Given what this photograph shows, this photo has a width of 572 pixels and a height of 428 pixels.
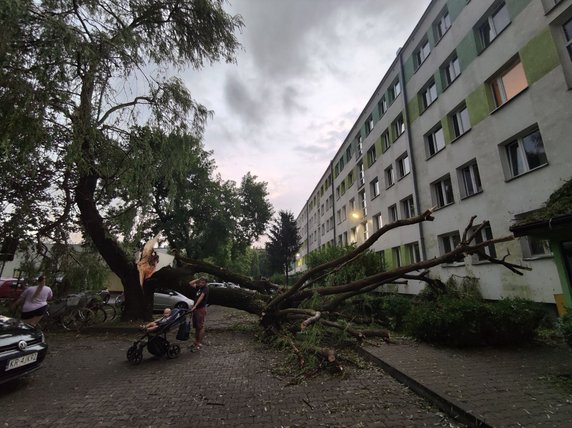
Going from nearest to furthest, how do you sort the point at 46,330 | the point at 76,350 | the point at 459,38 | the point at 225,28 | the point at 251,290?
the point at 76,350 → the point at 225,28 → the point at 46,330 → the point at 251,290 → the point at 459,38

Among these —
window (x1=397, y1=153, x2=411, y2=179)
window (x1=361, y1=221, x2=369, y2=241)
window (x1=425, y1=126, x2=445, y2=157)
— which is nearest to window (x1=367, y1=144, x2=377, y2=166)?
window (x1=397, y1=153, x2=411, y2=179)

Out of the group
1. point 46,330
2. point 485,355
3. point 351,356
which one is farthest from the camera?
point 46,330

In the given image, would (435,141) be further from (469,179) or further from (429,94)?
(469,179)

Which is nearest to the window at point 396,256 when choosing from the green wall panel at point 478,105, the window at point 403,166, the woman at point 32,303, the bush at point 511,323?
the window at point 403,166

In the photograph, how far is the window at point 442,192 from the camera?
1446 cm

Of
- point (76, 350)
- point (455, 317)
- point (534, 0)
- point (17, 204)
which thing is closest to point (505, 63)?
point (534, 0)

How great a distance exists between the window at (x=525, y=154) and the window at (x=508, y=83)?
61.1 inches

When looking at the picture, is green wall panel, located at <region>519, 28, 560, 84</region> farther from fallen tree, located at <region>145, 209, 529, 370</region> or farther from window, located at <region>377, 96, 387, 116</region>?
window, located at <region>377, 96, 387, 116</region>

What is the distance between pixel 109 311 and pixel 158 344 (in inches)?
280

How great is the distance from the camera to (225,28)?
8.58m

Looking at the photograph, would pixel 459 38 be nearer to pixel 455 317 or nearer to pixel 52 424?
pixel 455 317

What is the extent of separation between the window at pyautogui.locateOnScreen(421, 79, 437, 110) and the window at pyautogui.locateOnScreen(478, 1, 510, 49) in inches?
140

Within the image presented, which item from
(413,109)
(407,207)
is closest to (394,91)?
(413,109)

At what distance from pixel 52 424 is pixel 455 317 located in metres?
6.92
